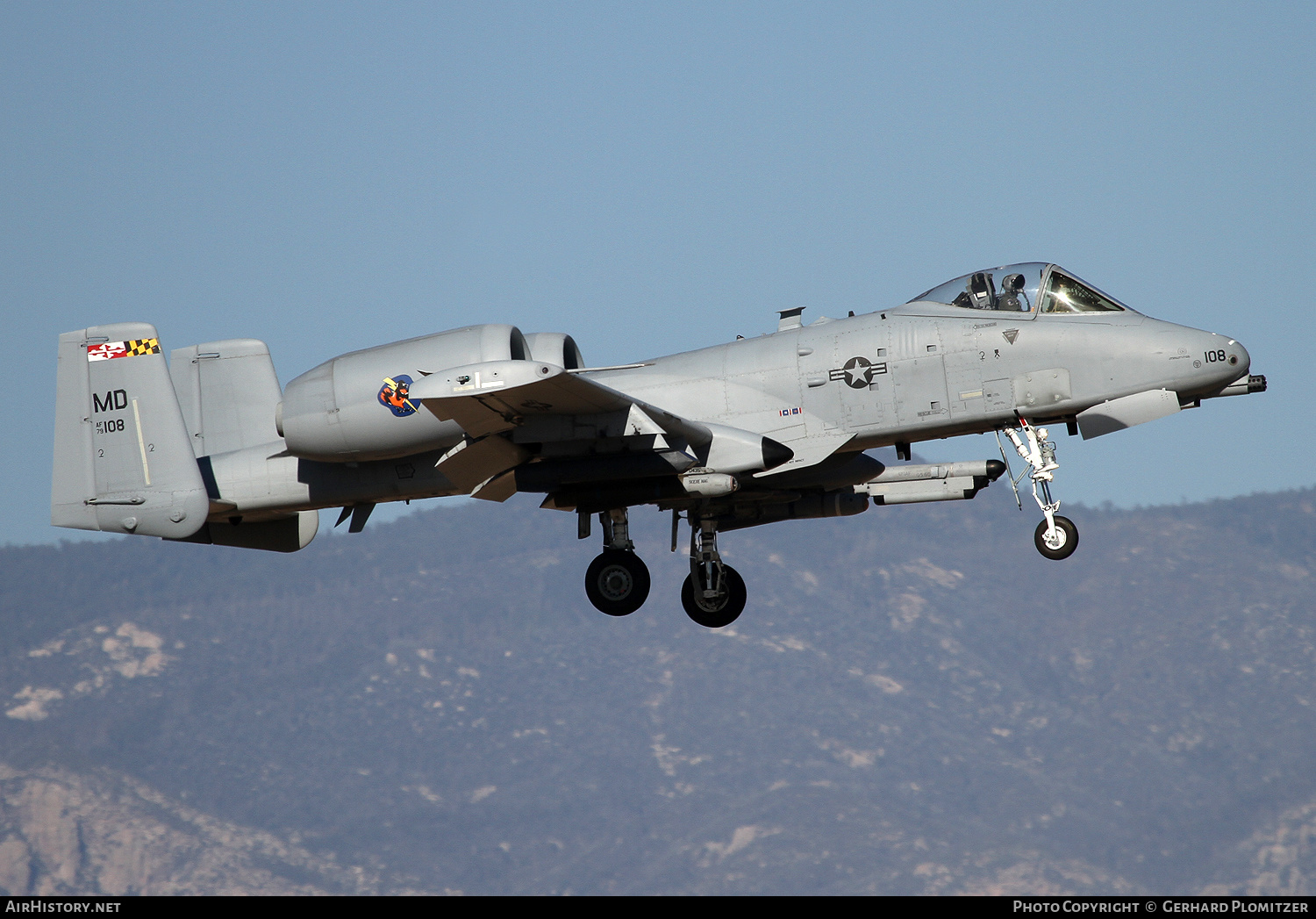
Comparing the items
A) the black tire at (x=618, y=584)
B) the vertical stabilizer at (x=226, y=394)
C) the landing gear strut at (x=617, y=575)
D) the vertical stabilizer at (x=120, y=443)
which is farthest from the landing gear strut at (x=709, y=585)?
the vertical stabilizer at (x=120, y=443)

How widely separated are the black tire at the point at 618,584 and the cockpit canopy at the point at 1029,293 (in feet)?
16.6

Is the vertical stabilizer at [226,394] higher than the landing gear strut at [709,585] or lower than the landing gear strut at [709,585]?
higher

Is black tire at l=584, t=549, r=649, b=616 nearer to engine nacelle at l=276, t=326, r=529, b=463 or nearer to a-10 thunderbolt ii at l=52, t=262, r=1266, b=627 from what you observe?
a-10 thunderbolt ii at l=52, t=262, r=1266, b=627

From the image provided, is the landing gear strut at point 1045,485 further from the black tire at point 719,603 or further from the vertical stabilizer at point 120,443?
the vertical stabilizer at point 120,443

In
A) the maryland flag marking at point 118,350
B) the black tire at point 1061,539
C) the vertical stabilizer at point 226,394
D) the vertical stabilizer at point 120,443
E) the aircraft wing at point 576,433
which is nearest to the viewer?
the aircraft wing at point 576,433

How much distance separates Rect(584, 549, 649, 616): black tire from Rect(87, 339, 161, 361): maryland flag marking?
20.8ft

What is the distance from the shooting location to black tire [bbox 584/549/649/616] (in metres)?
20.6

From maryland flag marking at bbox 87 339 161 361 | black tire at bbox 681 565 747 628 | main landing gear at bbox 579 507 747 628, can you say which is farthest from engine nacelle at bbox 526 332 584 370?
maryland flag marking at bbox 87 339 161 361

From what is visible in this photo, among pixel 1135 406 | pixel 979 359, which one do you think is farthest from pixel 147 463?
pixel 1135 406

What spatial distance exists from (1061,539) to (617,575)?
5.48 meters

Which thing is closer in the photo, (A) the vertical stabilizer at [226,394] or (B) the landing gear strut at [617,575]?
(B) the landing gear strut at [617,575]

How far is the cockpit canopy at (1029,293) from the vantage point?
765 inches

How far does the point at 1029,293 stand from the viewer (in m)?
19.5
